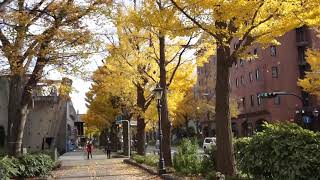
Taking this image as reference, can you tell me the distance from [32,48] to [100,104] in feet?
134

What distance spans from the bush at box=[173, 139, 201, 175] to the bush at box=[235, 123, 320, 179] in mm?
5893

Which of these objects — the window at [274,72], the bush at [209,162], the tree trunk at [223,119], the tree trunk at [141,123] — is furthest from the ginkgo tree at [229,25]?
the window at [274,72]

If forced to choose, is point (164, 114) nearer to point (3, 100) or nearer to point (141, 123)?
point (141, 123)

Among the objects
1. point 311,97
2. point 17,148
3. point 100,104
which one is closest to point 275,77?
point 311,97

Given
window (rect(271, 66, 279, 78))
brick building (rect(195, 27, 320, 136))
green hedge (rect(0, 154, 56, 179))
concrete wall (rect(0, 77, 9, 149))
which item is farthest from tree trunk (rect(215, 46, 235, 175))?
window (rect(271, 66, 279, 78))

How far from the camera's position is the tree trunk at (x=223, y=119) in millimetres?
14141

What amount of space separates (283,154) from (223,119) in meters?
4.90

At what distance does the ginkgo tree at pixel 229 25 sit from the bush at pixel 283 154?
9.84ft

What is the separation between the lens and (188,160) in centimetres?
1830

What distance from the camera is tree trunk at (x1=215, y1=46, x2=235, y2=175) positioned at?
14.1 meters

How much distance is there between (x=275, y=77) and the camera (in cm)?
6219

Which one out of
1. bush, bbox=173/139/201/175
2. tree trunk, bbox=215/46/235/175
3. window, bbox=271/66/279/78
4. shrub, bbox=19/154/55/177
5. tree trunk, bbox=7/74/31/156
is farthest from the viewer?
window, bbox=271/66/279/78

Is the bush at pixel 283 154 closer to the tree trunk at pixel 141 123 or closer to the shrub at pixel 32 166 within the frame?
the shrub at pixel 32 166

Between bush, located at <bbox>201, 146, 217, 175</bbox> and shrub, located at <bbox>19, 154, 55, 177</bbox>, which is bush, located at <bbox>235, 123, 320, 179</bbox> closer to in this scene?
bush, located at <bbox>201, 146, 217, 175</bbox>
